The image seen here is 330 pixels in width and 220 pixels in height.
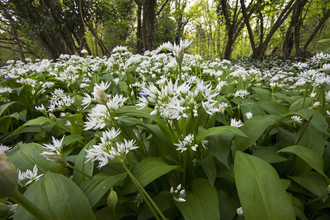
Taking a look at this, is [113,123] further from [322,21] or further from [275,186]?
[322,21]

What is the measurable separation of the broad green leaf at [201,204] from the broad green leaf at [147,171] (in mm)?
224

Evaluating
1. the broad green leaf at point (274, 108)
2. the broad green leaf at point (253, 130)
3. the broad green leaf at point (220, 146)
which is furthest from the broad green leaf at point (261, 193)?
the broad green leaf at point (274, 108)

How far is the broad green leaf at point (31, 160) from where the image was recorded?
1046 millimetres

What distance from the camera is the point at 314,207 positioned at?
1.03 meters

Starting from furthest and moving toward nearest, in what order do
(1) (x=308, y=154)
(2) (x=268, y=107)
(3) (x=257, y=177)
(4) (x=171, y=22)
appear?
(4) (x=171, y=22) < (2) (x=268, y=107) < (1) (x=308, y=154) < (3) (x=257, y=177)

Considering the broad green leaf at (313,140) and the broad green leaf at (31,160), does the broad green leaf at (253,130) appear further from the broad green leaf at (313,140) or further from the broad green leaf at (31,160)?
the broad green leaf at (31,160)

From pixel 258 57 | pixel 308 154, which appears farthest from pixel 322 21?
pixel 308 154

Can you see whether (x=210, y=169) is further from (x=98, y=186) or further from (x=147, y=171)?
(x=98, y=186)

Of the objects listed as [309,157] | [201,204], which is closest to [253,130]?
[309,157]

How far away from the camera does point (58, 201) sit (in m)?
0.69

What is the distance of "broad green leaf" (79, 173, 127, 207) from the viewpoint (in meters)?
0.81

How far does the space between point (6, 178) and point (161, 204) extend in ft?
2.65

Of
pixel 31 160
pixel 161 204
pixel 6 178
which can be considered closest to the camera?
pixel 6 178

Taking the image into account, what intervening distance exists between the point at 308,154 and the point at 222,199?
597mm
